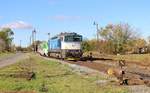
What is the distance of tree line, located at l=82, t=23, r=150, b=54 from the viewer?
10406 cm

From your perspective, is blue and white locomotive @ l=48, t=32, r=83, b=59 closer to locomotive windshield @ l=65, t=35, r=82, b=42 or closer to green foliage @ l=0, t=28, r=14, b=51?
locomotive windshield @ l=65, t=35, r=82, b=42

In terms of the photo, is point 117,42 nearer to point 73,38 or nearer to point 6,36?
point 73,38

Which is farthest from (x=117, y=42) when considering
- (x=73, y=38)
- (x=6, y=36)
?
(x=6, y=36)

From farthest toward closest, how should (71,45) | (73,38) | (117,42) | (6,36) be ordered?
(6,36), (117,42), (73,38), (71,45)

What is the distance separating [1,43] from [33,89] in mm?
142825

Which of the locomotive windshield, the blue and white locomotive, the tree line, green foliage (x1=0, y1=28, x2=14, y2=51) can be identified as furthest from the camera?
green foliage (x1=0, y1=28, x2=14, y2=51)

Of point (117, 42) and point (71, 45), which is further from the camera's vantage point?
point (117, 42)

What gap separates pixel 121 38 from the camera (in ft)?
358

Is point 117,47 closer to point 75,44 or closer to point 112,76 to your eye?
point 75,44

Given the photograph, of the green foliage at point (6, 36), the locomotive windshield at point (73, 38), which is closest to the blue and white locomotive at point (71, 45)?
the locomotive windshield at point (73, 38)

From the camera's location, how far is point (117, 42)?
106 meters

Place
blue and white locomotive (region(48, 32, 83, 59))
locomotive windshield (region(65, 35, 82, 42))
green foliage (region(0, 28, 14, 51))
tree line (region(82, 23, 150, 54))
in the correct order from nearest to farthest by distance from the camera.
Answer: blue and white locomotive (region(48, 32, 83, 59))
locomotive windshield (region(65, 35, 82, 42))
tree line (region(82, 23, 150, 54))
green foliage (region(0, 28, 14, 51))

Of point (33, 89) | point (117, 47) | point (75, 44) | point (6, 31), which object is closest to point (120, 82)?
point (33, 89)

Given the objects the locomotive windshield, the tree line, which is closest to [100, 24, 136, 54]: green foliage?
the tree line
